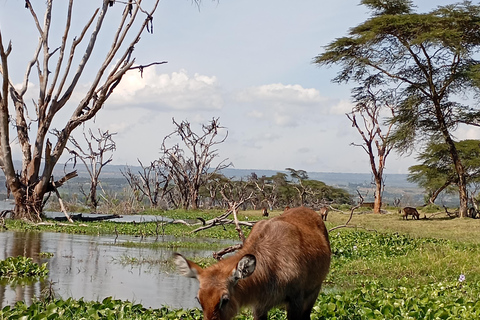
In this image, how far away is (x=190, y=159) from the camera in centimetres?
3822

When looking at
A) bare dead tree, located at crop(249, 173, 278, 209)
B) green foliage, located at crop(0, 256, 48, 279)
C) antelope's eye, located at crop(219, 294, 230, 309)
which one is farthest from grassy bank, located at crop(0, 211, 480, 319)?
bare dead tree, located at crop(249, 173, 278, 209)

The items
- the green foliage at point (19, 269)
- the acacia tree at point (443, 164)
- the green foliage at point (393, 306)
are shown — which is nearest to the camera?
the green foliage at point (393, 306)

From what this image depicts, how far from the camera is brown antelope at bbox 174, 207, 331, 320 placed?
493 cm

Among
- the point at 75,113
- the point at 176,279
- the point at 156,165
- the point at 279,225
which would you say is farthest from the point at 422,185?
the point at 279,225

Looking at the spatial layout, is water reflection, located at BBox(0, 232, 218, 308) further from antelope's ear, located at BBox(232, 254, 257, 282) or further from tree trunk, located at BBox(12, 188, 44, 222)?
tree trunk, located at BBox(12, 188, 44, 222)

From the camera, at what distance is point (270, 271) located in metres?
5.66

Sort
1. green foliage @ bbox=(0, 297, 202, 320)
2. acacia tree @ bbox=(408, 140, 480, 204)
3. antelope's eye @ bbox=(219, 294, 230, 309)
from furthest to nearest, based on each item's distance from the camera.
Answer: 1. acacia tree @ bbox=(408, 140, 480, 204)
2. green foliage @ bbox=(0, 297, 202, 320)
3. antelope's eye @ bbox=(219, 294, 230, 309)

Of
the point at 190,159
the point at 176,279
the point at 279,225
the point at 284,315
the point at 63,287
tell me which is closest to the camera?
the point at 279,225

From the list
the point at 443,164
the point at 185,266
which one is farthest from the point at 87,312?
the point at 443,164

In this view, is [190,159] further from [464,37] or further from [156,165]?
[464,37]

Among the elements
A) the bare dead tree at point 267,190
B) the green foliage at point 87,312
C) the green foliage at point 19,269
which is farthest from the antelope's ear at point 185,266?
the bare dead tree at point 267,190

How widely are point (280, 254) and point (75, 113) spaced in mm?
16992

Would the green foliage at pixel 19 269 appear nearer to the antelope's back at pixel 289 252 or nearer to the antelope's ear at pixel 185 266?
the antelope's back at pixel 289 252

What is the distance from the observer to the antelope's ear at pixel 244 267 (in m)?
4.99
